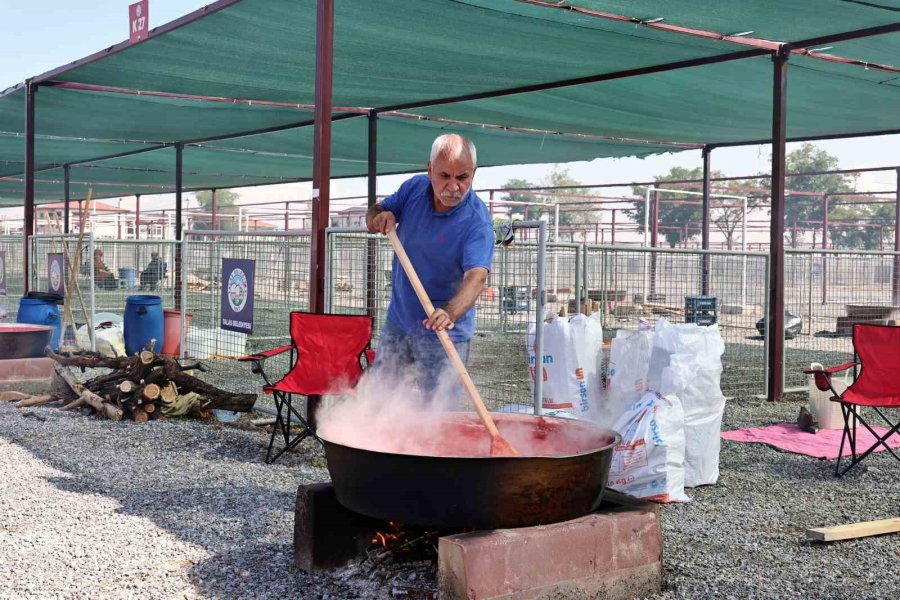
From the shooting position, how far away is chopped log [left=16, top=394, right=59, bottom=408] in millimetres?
7391

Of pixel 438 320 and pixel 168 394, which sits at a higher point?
pixel 438 320

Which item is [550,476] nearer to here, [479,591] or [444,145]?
[479,591]

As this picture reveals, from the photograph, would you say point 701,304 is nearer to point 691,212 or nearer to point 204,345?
point 204,345

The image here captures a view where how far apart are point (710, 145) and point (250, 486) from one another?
10.6 m

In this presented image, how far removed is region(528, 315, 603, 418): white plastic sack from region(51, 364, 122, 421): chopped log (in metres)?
3.31

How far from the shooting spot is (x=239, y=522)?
162 inches

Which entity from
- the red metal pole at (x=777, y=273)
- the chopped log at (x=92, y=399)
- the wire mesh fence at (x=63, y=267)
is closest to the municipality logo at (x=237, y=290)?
the chopped log at (x=92, y=399)

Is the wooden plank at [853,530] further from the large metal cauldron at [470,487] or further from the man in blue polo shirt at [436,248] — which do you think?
the man in blue polo shirt at [436,248]

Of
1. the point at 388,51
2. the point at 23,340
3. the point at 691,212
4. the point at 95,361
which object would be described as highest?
the point at 691,212

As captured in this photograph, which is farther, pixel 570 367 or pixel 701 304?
pixel 701 304

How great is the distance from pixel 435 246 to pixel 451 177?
0.34 meters

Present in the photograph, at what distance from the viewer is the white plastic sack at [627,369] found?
17.7 ft

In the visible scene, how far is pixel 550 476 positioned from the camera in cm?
292

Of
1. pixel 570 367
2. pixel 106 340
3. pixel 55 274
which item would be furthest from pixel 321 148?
pixel 55 274
